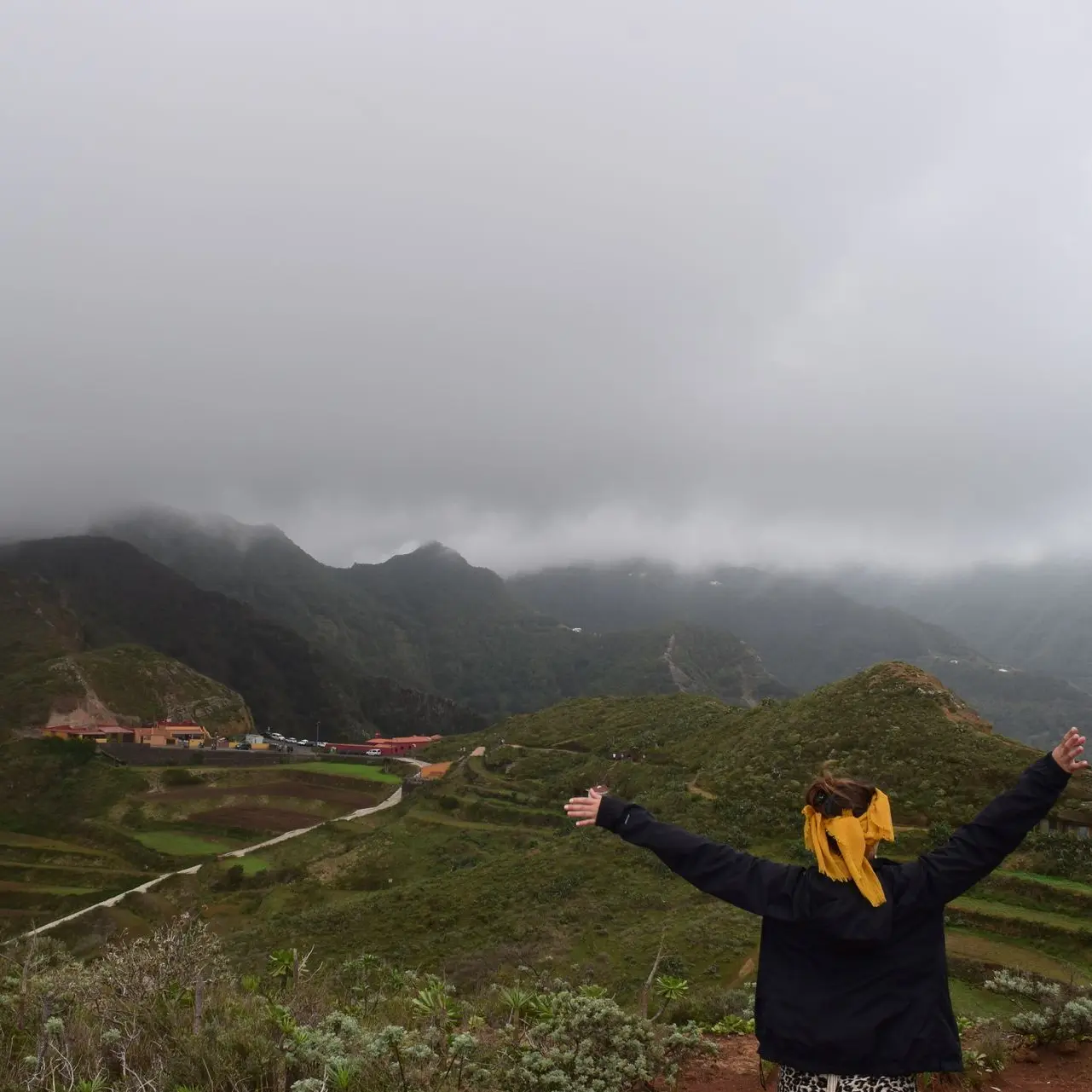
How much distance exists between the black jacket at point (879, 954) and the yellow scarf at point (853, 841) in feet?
0.20

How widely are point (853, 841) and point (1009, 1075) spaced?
5.43 m

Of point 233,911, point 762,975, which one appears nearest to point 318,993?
point 762,975

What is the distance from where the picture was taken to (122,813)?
5759 centimetres

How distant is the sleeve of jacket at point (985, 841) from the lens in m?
3.29

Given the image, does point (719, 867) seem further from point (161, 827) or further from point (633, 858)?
point (161, 827)

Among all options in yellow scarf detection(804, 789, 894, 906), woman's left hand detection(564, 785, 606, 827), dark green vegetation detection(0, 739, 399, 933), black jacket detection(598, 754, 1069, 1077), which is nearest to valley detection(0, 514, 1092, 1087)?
dark green vegetation detection(0, 739, 399, 933)

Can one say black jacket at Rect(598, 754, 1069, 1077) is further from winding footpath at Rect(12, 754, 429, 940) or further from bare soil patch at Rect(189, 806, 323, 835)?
bare soil patch at Rect(189, 806, 323, 835)

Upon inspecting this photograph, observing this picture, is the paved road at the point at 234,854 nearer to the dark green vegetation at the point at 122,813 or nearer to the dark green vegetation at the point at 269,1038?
the dark green vegetation at the point at 122,813

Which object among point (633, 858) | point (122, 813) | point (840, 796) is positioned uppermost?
point (840, 796)

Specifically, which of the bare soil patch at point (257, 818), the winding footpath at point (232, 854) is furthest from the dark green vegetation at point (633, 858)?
the bare soil patch at point (257, 818)

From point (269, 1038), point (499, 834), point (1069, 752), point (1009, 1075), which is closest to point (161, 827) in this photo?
point (499, 834)

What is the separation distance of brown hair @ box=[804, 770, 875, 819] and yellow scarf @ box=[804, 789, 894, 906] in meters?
0.02

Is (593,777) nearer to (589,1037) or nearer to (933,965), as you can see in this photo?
(589,1037)

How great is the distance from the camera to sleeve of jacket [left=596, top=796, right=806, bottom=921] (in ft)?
11.1
